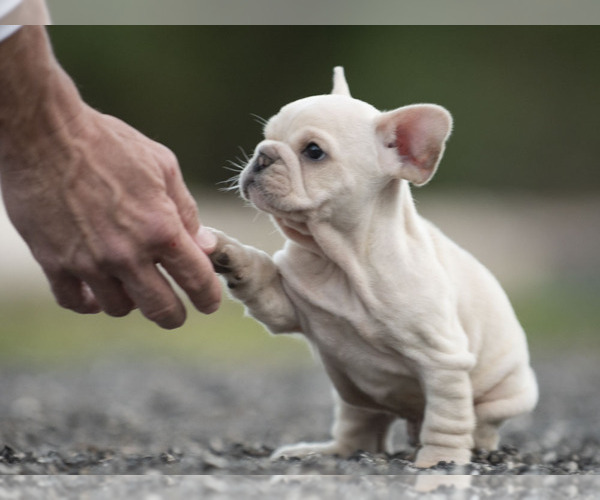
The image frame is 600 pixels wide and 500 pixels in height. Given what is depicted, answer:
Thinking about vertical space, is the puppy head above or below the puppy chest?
above

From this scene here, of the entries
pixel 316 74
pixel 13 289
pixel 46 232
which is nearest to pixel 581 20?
pixel 316 74

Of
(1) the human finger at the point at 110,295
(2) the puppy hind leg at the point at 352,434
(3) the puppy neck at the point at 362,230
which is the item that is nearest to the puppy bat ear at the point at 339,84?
(3) the puppy neck at the point at 362,230

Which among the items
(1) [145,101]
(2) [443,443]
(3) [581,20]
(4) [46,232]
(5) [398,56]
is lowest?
(2) [443,443]

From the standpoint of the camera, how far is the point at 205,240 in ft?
11.2

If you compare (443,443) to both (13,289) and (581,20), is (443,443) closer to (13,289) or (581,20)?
(581,20)

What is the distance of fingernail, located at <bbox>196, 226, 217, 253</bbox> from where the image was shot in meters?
3.40

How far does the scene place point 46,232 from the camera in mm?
3182

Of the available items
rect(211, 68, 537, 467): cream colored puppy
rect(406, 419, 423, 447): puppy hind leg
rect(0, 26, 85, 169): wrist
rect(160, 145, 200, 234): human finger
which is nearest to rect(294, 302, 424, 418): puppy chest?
rect(211, 68, 537, 467): cream colored puppy

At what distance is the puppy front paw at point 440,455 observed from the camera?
334cm

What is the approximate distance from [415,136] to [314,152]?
34cm

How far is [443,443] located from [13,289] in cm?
750

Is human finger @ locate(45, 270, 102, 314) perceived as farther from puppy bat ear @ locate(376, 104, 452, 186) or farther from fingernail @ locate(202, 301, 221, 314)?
puppy bat ear @ locate(376, 104, 452, 186)

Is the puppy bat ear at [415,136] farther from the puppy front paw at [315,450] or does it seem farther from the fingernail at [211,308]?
the puppy front paw at [315,450]

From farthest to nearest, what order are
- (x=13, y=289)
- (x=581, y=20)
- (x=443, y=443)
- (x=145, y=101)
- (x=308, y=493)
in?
(x=13, y=289) < (x=145, y=101) < (x=581, y=20) < (x=443, y=443) < (x=308, y=493)
